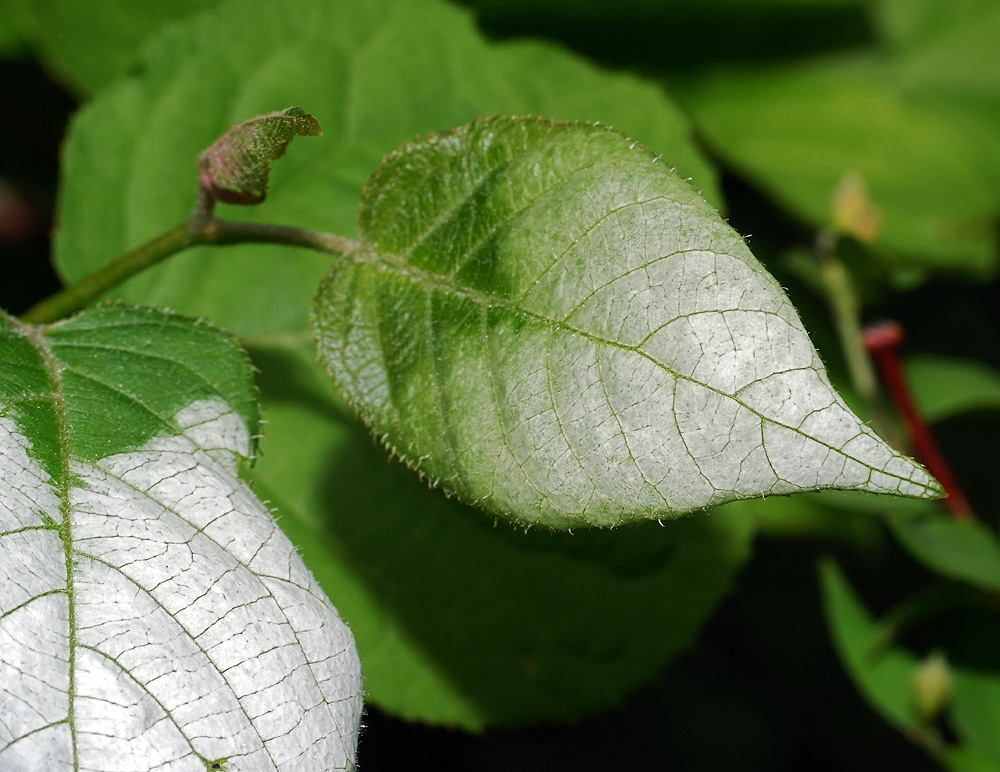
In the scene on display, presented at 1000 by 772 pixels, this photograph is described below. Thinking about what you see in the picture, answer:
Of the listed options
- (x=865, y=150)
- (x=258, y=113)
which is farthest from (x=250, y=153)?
(x=865, y=150)

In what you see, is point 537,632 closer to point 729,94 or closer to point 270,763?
point 270,763

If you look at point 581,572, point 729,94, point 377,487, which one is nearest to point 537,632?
point 581,572

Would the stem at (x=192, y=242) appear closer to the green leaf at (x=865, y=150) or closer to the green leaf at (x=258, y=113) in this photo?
the green leaf at (x=258, y=113)

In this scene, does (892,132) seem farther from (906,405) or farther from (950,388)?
(906,405)

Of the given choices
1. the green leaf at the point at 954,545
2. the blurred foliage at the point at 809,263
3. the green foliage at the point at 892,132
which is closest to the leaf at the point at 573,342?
the blurred foliage at the point at 809,263

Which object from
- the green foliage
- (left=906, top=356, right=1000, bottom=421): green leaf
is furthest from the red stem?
the green foliage

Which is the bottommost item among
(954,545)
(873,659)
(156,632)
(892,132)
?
(873,659)

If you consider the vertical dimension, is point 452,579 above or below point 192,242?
below
